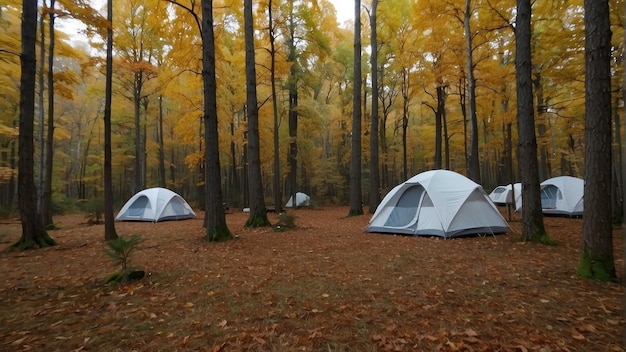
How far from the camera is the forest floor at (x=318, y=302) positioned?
2.55 m

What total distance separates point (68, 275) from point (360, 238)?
585cm

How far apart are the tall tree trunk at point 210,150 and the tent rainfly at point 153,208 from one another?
7193 millimetres

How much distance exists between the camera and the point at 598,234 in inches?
156

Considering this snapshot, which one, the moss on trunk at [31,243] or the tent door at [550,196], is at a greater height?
the tent door at [550,196]

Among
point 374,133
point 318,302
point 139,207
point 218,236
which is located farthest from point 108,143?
point 374,133

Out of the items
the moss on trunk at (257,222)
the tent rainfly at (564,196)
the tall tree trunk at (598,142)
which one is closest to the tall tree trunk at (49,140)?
the moss on trunk at (257,222)

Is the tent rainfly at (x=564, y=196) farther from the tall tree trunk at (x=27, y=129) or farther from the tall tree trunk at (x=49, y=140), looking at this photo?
the tall tree trunk at (x=49, y=140)

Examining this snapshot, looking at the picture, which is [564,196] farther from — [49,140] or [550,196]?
[49,140]

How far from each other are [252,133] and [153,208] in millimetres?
7000

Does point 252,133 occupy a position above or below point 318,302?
above

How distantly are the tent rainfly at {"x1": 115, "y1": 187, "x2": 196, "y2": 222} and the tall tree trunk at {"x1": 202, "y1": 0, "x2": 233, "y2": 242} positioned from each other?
7.19 m

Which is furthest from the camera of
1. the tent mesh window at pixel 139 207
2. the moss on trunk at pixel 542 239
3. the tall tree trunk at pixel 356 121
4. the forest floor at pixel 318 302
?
the tent mesh window at pixel 139 207

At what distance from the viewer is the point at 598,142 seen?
154 inches

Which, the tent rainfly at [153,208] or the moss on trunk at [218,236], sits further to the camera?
the tent rainfly at [153,208]
